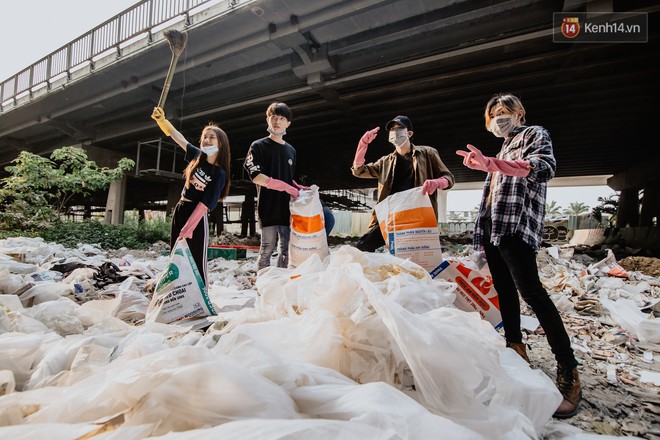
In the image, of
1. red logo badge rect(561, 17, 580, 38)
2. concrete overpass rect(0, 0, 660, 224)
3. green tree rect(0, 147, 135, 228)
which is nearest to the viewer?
red logo badge rect(561, 17, 580, 38)

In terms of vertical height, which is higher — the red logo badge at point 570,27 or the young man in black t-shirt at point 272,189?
the red logo badge at point 570,27

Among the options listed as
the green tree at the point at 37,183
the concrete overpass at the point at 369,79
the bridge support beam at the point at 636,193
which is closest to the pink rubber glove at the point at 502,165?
the concrete overpass at the point at 369,79

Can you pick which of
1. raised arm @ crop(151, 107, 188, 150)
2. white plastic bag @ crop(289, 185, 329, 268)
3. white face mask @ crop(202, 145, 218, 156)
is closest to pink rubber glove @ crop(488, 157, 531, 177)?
white plastic bag @ crop(289, 185, 329, 268)

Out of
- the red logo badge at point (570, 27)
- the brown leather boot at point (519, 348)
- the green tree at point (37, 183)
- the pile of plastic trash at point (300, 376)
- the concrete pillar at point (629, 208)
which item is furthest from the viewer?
the concrete pillar at point (629, 208)

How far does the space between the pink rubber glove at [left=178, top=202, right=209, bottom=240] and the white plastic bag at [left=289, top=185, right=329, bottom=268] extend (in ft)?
2.13

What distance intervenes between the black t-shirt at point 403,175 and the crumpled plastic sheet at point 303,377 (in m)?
1.28

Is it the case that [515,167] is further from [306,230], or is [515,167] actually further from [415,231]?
[306,230]

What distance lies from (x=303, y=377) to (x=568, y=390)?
1.38 m

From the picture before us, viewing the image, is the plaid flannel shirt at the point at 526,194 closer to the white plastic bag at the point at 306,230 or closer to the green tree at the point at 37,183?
the white plastic bag at the point at 306,230

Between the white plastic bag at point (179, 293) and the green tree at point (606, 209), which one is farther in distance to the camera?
the green tree at point (606, 209)

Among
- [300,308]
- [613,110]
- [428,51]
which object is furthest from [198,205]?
[613,110]

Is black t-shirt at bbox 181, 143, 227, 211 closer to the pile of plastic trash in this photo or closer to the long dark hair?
the long dark hair

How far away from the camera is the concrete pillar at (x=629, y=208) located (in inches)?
525

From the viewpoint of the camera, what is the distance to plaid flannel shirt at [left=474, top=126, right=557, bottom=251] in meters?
1.51
